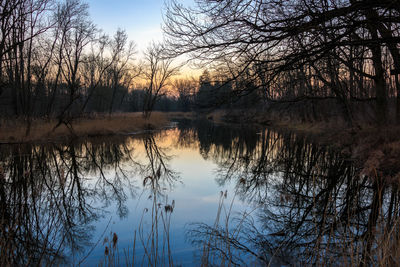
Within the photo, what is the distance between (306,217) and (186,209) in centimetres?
255

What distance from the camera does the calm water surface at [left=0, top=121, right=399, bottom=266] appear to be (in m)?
3.46

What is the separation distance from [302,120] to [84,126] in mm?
22166

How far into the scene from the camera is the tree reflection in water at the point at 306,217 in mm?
2997

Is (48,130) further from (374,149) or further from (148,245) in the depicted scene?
(374,149)

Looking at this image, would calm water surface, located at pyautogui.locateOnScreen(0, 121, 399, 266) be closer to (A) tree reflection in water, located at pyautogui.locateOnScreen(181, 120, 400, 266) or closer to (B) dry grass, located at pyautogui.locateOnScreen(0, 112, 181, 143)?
(A) tree reflection in water, located at pyautogui.locateOnScreen(181, 120, 400, 266)

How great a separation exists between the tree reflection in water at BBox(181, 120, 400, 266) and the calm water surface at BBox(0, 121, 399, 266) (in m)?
0.03

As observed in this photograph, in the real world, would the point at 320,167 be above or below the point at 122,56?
below

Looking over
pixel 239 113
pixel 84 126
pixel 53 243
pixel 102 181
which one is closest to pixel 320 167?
pixel 102 181

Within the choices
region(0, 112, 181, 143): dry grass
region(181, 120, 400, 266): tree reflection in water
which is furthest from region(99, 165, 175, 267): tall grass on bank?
region(0, 112, 181, 143): dry grass

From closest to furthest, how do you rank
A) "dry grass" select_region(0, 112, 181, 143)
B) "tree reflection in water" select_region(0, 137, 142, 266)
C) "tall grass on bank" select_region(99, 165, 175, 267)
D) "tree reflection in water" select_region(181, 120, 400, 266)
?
"tree reflection in water" select_region(181, 120, 400, 266)
"tall grass on bank" select_region(99, 165, 175, 267)
"tree reflection in water" select_region(0, 137, 142, 266)
"dry grass" select_region(0, 112, 181, 143)

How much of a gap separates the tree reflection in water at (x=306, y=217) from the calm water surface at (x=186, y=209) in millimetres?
29

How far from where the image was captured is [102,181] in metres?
7.88

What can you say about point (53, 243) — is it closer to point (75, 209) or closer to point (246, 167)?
point (75, 209)

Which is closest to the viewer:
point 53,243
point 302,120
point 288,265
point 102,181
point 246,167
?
point 288,265
